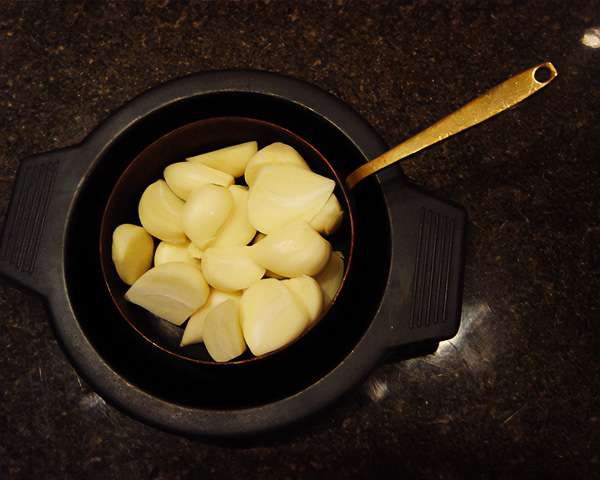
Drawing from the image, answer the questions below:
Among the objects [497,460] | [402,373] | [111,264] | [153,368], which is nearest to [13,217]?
[111,264]

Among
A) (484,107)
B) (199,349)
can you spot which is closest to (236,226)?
(199,349)

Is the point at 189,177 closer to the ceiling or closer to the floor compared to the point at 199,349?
closer to the ceiling

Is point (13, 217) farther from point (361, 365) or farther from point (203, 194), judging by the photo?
point (361, 365)

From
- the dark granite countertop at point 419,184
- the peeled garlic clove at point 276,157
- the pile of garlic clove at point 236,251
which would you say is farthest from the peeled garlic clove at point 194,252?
the dark granite countertop at point 419,184

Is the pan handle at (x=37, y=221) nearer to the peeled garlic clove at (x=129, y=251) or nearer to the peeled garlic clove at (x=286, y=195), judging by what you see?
the peeled garlic clove at (x=129, y=251)

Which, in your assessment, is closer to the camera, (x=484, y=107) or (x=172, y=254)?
(x=484, y=107)

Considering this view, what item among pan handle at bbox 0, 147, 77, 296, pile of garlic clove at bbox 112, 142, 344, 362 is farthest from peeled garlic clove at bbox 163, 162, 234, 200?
pan handle at bbox 0, 147, 77, 296

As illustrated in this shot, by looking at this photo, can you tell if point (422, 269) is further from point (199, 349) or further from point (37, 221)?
point (37, 221)
